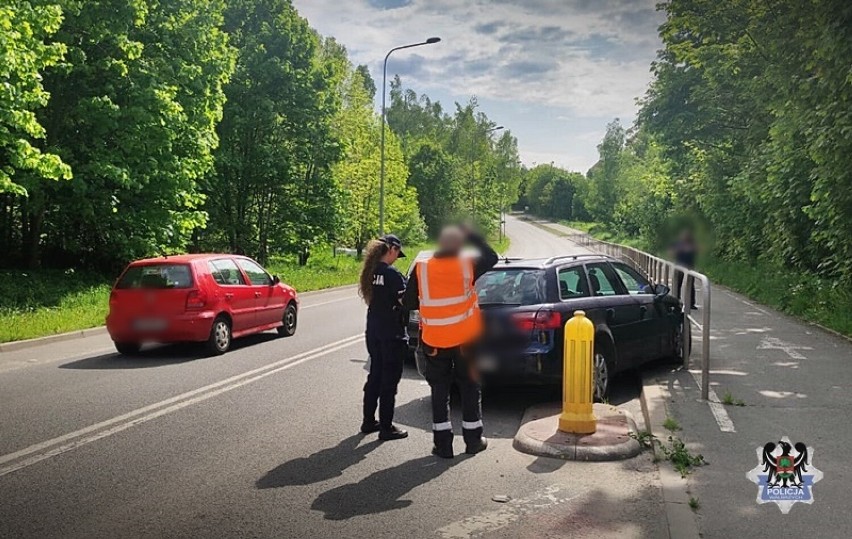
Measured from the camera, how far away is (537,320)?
743 cm

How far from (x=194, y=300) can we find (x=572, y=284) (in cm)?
584

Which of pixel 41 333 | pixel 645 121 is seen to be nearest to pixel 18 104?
pixel 41 333

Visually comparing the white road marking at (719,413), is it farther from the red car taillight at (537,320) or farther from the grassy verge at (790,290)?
the grassy verge at (790,290)

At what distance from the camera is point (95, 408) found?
7.73m

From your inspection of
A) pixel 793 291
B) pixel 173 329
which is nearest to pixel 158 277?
pixel 173 329

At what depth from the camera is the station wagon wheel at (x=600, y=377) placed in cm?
780

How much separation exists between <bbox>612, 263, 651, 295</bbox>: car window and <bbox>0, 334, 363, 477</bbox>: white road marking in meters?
4.56

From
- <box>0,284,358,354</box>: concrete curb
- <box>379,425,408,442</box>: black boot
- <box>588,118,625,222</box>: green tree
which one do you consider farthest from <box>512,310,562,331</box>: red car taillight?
<box>588,118,625,222</box>: green tree

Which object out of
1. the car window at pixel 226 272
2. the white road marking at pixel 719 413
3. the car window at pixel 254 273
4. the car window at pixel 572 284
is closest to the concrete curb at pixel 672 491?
the white road marking at pixel 719 413

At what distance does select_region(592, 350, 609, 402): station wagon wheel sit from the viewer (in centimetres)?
780

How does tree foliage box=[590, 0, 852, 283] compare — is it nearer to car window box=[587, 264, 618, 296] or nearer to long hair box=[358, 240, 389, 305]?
car window box=[587, 264, 618, 296]

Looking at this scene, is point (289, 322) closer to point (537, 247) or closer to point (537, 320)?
point (537, 320)

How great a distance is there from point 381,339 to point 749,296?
57.7ft

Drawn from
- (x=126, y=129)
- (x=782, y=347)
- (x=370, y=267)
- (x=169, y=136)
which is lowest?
(x=782, y=347)
